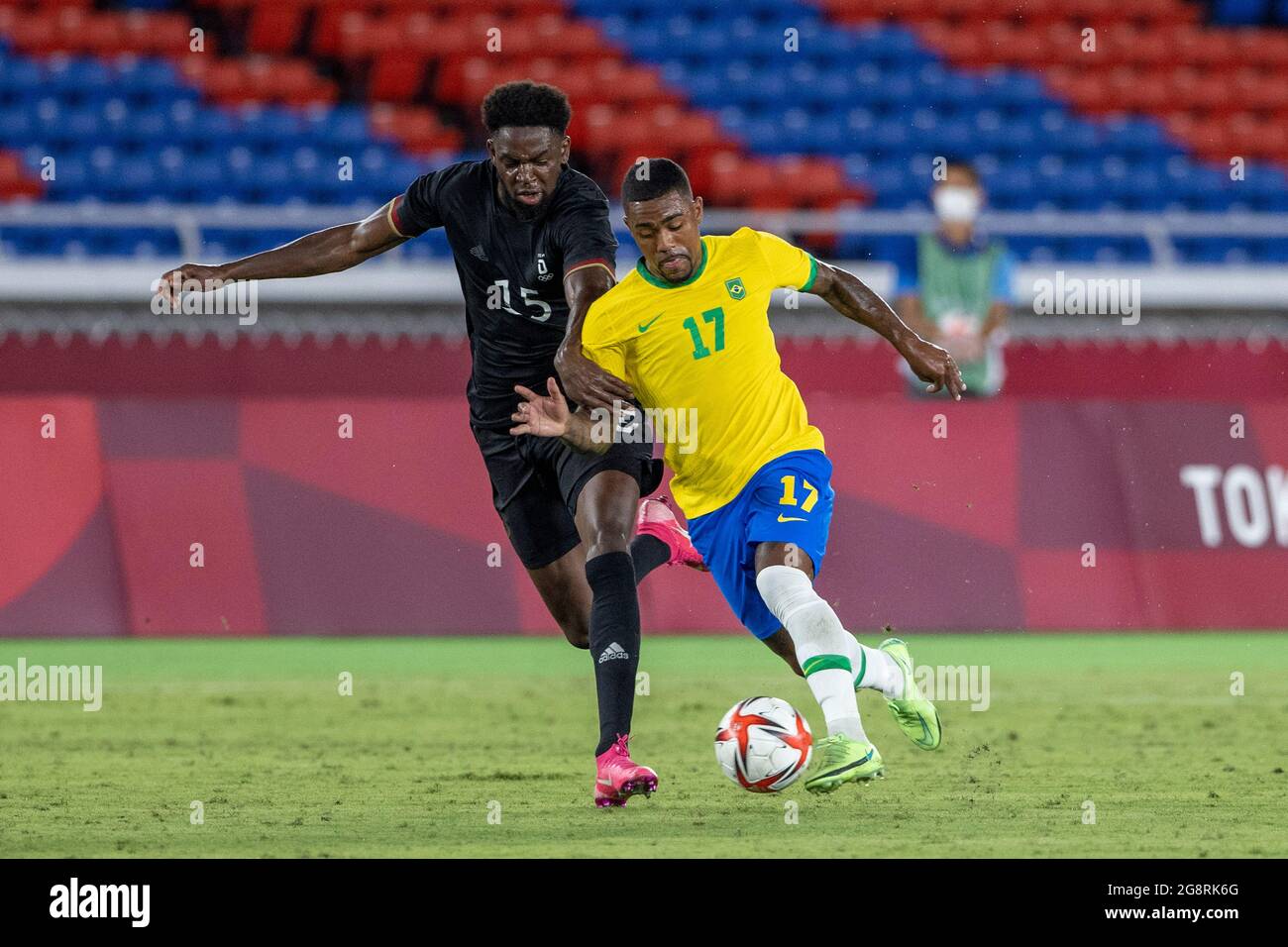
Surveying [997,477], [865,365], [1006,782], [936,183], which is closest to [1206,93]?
[936,183]

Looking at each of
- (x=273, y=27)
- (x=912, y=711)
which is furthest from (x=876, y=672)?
(x=273, y=27)

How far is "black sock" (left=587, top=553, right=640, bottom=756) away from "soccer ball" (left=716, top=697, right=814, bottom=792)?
0.38m

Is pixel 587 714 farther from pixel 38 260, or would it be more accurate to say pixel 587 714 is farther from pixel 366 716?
pixel 38 260

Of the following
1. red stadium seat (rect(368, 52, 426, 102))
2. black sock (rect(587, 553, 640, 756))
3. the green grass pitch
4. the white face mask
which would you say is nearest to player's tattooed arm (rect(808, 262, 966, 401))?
black sock (rect(587, 553, 640, 756))

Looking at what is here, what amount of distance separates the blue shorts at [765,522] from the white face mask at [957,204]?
7.30 m

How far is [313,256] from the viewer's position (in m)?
7.75

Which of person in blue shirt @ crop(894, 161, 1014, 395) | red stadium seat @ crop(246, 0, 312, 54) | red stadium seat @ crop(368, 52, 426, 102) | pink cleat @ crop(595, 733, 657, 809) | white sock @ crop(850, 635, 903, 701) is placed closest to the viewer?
pink cleat @ crop(595, 733, 657, 809)

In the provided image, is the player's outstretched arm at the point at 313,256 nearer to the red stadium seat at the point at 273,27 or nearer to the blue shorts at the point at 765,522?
the blue shorts at the point at 765,522

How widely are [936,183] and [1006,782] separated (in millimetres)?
12325

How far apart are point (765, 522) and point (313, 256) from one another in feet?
6.89

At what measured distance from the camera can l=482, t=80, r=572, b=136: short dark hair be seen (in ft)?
23.2

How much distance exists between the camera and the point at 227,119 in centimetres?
1880

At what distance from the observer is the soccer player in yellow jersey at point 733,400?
682cm

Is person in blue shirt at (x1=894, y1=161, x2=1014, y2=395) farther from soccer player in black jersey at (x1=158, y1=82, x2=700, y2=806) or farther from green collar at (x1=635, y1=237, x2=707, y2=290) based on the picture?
green collar at (x1=635, y1=237, x2=707, y2=290)
